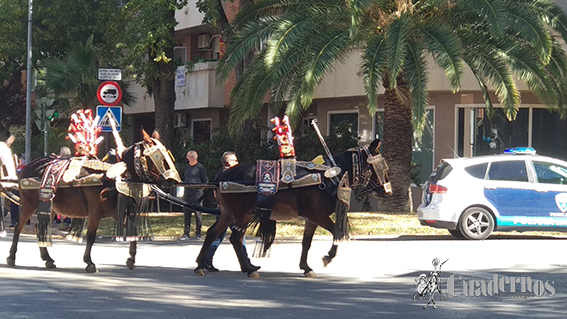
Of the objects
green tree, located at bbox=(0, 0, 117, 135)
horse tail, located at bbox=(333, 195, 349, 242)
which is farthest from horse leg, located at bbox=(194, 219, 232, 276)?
green tree, located at bbox=(0, 0, 117, 135)

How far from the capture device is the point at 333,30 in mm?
18266

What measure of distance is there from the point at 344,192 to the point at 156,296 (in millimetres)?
2946

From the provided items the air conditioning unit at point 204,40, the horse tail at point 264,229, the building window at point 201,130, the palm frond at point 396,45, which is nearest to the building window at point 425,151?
the palm frond at point 396,45

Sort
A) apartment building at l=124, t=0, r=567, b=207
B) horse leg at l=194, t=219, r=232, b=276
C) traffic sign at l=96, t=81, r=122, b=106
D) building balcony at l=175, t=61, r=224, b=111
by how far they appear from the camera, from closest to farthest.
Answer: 1. horse leg at l=194, t=219, r=232, b=276
2. traffic sign at l=96, t=81, r=122, b=106
3. apartment building at l=124, t=0, r=567, b=207
4. building balcony at l=175, t=61, r=224, b=111

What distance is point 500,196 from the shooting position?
16109 mm

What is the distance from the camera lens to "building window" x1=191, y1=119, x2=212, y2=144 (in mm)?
33544

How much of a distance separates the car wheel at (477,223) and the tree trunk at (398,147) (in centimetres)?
407

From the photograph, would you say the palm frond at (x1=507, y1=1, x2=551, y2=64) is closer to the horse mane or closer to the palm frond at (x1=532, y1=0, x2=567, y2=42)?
the palm frond at (x1=532, y1=0, x2=567, y2=42)

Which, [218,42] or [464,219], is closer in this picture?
[464,219]

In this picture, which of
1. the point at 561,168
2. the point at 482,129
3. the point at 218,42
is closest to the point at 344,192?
the point at 561,168

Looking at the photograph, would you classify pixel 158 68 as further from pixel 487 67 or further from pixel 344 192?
pixel 344 192

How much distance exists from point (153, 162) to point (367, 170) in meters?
2.88

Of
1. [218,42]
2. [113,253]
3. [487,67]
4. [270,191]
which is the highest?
[218,42]

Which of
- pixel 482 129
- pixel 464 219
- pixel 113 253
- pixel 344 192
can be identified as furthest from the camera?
pixel 482 129
